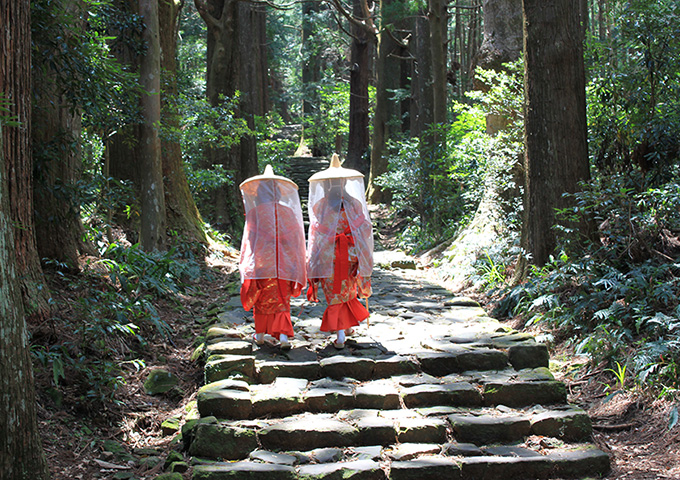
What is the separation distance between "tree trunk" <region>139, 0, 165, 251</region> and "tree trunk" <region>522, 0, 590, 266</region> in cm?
520

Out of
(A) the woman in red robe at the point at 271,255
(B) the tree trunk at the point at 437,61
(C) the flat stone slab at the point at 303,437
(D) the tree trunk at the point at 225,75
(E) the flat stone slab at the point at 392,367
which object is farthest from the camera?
(D) the tree trunk at the point at 225,75

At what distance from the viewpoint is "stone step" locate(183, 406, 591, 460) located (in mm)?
4137

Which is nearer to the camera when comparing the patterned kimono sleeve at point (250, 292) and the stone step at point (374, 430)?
the stone step at point (374, 430)

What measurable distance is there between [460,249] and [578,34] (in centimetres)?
411

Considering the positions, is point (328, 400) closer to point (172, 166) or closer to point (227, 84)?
point (172, 166)

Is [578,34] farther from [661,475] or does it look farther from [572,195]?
[661,475]

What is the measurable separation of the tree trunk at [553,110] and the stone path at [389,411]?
6.23ft

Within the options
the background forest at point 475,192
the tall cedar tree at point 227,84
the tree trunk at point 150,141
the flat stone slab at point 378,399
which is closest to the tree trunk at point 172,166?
the background forest at point 475,192

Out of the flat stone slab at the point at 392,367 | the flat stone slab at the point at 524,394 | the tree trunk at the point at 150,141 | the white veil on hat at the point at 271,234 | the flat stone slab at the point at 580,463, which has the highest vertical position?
the tree trunk at the point at 150,141

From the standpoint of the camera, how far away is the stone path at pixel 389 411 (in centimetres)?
395

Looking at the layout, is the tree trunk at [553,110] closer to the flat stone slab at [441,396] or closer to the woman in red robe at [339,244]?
the woman in red robe at [339,244]

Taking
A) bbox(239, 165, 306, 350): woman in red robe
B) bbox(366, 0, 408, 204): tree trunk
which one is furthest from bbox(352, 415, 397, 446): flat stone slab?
bbox(366, 0, 408, 204): tree trunk

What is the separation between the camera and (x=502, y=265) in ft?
27.6

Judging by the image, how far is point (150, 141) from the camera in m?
8.56
